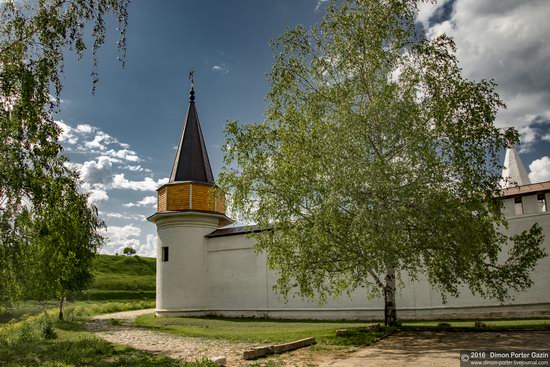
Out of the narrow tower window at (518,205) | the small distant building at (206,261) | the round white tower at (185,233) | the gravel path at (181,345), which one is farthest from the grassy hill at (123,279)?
the narrow tower window at (518,205)

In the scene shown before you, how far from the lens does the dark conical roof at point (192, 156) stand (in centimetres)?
2505

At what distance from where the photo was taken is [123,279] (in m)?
55.5

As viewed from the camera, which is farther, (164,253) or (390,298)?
(164,253)

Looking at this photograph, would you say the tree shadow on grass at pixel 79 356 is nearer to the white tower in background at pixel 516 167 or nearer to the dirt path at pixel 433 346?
the dirt path at pixel 433 346

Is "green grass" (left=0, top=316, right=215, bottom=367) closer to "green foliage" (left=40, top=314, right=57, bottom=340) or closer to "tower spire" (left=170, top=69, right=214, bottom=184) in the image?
"green foliage" (left=40, top=314, right=57, bottom=340)

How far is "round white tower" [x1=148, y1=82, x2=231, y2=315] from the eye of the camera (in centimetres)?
2370

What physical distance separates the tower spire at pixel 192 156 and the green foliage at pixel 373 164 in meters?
10.1

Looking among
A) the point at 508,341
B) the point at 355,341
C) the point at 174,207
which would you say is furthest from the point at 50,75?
the point at 174,207

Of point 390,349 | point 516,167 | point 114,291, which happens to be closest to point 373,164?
point 390,349

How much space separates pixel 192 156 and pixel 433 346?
18428 millimetres

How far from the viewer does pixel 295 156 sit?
42.0 feet

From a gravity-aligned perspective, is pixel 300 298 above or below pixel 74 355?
above

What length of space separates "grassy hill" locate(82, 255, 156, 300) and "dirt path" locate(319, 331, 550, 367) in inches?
1396

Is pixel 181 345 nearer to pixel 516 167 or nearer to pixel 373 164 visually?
pixel 373 164
